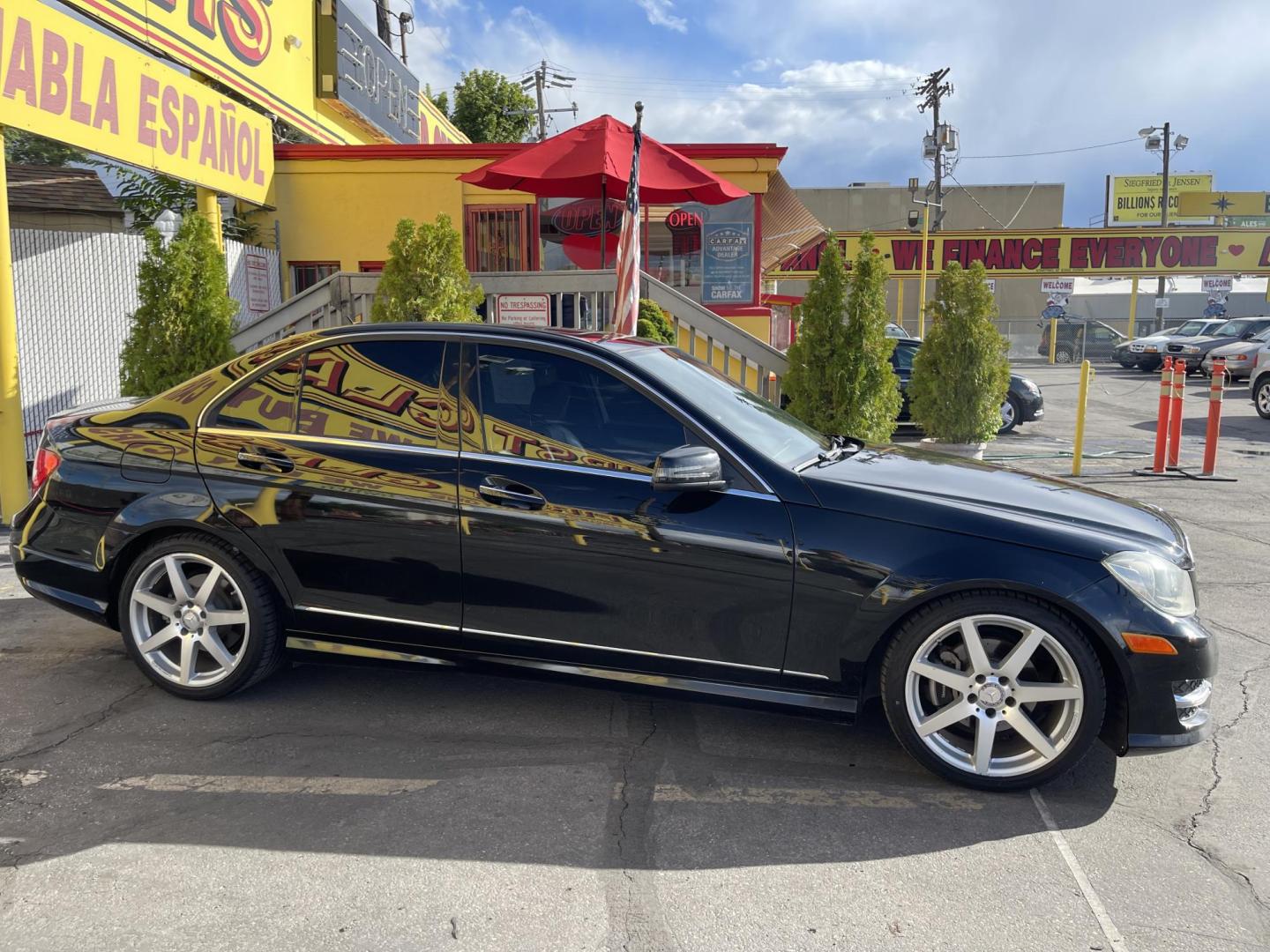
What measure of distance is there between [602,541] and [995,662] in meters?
1.44

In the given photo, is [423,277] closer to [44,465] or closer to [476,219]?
[44,465]

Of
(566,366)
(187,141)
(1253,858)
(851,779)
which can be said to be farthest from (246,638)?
(187,141)

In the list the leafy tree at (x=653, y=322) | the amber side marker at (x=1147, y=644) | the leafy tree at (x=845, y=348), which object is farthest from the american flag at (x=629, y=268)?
the amber side marker at (x=1147, y=644)

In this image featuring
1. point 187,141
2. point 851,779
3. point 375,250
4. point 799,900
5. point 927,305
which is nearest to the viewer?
point 799,900

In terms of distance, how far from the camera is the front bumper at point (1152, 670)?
11.0 feet

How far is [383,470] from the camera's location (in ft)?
13.0

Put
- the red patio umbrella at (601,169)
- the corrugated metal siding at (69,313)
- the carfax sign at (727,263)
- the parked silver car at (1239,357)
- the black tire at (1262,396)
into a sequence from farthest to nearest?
the parked silver car at (1239,357), the black tire at (1262,396), the carfax sign at (727,263), the corrugated metal siding at (69,313), the red patio umbrella at (601,169)

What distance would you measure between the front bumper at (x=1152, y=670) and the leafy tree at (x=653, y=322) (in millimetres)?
5876

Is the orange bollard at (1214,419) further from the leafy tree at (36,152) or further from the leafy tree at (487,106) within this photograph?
the leafy tree at (487,106)

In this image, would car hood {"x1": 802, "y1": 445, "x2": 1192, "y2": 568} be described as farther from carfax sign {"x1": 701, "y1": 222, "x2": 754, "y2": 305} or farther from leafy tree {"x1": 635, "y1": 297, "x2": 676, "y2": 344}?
carfax sign {"x1": 701, "y1": 222, "x2": 754, "y2": 305}

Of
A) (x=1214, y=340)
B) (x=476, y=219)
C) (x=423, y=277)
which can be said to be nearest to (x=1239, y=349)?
(x=1214, y=340)

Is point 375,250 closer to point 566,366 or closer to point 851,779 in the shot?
point 566,366

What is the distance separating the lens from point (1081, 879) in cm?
303

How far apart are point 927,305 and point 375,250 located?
742 centimetres
